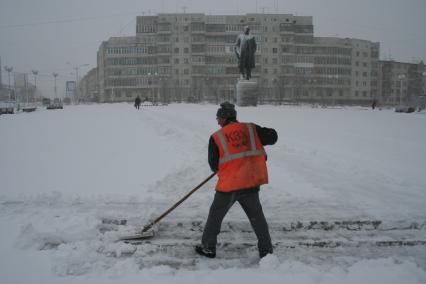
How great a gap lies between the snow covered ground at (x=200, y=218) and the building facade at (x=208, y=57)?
258 feet

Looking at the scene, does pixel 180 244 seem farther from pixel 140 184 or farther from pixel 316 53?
pixel 316 53

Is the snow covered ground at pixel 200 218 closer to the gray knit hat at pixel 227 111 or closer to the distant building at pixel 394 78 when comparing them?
the gray knit hat at pixel 227 111

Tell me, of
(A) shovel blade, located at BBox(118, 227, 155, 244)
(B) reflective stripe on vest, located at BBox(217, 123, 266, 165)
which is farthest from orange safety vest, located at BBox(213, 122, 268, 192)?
(A) shovel blade, located at BBox(118, 227, 155, 244)


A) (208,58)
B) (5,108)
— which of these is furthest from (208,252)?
(208,58)

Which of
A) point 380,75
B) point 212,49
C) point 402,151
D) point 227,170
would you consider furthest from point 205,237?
point 380,75

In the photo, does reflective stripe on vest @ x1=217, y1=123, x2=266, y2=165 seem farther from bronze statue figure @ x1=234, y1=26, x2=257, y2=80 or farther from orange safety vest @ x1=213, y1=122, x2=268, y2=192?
bronze statue figure @ x1=234, y1=26, x2=257, y2=80

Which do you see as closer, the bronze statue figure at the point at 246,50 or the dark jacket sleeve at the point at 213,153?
the dark jacket sleeve at the point at 213,153

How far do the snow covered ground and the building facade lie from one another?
78729 mm

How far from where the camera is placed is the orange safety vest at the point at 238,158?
3.96 metres

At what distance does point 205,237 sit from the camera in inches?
166

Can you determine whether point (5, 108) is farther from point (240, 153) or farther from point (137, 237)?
point (240, 153)

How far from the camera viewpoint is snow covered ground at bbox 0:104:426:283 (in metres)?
3.87

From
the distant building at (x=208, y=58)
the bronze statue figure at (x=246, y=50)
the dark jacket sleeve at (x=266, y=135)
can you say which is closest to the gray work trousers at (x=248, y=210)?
the dark jacket sleeve at (x=266, y=135)

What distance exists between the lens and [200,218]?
5.45 meters
